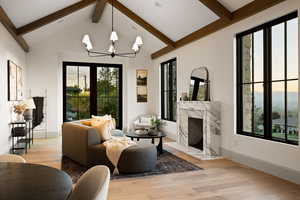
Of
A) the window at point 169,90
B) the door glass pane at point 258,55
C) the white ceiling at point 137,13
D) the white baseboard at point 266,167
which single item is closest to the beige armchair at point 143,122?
the window at point 169,90

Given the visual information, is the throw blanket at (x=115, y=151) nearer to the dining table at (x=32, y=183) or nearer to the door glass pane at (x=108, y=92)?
the dining table at (x=32, y=183)

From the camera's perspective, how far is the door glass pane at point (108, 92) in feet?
27.5

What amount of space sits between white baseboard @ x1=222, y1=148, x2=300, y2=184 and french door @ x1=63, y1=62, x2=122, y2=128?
4791mm

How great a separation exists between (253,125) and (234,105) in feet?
1.78

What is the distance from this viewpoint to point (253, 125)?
4316 millimetres

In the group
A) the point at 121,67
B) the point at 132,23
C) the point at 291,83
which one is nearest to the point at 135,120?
the point at 121,67

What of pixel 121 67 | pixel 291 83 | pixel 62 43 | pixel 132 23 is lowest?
pixel 291 83

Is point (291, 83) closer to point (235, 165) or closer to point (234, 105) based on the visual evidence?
point (234, 105)

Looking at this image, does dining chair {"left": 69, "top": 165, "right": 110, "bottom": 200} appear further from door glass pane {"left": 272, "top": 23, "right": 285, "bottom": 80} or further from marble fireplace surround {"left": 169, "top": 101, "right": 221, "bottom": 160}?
marble fireplace surround {"left": 169, "top": 101, "right": 221, "bottom": 160}

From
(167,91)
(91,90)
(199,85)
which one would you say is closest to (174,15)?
(199,85)

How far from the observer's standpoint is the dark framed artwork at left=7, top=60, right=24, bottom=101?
5062mm

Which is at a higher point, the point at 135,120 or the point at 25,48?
the point at 25,48

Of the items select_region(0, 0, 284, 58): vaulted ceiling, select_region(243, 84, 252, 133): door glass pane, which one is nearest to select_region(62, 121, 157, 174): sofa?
select_region(243, 84, 252, 133): door glass pane

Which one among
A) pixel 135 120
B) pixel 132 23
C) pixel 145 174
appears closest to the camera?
pixel 145 174
